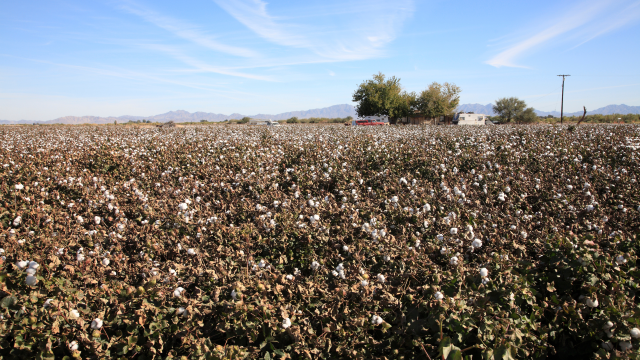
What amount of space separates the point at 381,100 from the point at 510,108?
2048 inches

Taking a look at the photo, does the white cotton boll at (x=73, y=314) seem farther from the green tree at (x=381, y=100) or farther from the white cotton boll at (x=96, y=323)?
the green tree at (x=381, y=100)

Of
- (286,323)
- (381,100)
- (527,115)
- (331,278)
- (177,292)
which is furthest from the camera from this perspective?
(527,115)

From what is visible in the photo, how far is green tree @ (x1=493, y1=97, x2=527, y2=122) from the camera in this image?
313 feet

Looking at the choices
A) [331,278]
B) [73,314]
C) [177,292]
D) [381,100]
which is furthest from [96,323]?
[381,100]

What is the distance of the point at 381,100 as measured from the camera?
7106 cm

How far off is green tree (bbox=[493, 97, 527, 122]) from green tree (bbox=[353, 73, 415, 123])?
41.9 meters

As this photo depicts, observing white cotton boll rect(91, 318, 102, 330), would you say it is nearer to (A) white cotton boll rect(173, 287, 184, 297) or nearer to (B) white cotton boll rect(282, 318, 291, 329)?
(A) white cotton boll rect(173, 287, 184, 297)

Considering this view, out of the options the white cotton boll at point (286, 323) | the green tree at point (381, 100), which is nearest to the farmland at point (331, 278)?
the white cotton boll at point (286, 323)

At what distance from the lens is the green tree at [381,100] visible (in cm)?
7138

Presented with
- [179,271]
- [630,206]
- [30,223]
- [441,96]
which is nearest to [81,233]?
[30,223]

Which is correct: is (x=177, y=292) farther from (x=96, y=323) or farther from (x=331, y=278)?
(x=331, y=278)

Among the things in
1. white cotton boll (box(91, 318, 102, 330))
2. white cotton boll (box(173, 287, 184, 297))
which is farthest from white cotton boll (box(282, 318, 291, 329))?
white cotton boll (box(91, 318, 102, 330))

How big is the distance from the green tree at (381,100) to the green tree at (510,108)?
41.9 meters

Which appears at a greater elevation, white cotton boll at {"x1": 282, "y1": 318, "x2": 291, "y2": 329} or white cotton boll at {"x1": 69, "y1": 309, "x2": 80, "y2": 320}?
white cotton boll at {"x1": 69, "y1": 309, "x2": 80, "y2": 320}
